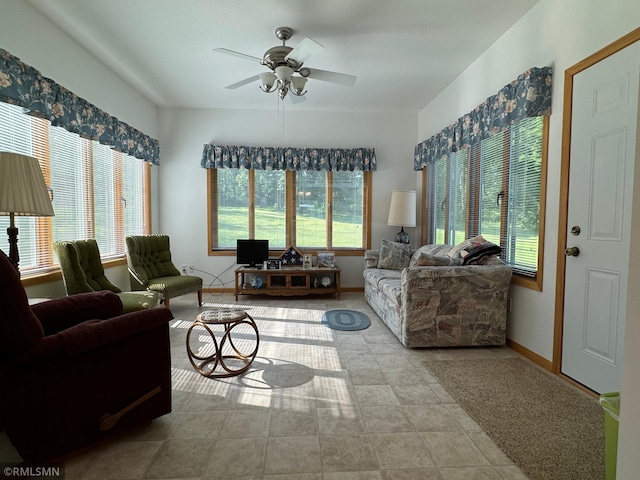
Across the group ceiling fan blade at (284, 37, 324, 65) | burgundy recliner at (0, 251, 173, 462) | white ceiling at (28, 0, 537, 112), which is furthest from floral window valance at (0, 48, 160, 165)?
ceiling fan blade at (284, 37, 324, 65)

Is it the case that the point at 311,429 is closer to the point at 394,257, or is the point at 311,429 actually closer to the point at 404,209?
the point at 394,257

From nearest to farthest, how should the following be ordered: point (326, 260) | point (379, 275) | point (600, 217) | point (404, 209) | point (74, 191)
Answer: point (600, 217), point (74, 191), point (379, 275), point (404, 209), point (326, 260)

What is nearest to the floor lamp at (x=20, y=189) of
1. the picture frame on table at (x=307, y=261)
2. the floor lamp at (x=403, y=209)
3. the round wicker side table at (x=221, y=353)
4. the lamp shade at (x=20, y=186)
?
the lamp shade at (x=20, y=186)

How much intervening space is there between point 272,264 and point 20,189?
121 inches

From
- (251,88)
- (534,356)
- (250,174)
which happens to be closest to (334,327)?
(534,356)

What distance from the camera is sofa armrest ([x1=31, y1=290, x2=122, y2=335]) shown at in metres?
1.64

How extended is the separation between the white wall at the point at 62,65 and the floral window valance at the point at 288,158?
1081 millimetres

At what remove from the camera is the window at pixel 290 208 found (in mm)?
5047

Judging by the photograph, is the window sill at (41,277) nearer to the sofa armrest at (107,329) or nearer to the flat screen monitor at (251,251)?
the sofa armrest at (107,329)

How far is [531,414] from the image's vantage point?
1.88 meters

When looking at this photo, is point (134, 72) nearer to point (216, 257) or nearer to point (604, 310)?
point (216, 257)

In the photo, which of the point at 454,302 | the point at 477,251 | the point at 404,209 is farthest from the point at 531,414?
Result: the point at 404,209

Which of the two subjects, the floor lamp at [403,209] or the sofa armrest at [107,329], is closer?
the sofa armrest at [107,329]

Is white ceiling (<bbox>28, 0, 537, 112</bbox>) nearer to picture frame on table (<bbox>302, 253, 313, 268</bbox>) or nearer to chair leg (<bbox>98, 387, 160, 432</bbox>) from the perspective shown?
picture frame on table (<bbox>302, 253, 313, 268</bbox>)
